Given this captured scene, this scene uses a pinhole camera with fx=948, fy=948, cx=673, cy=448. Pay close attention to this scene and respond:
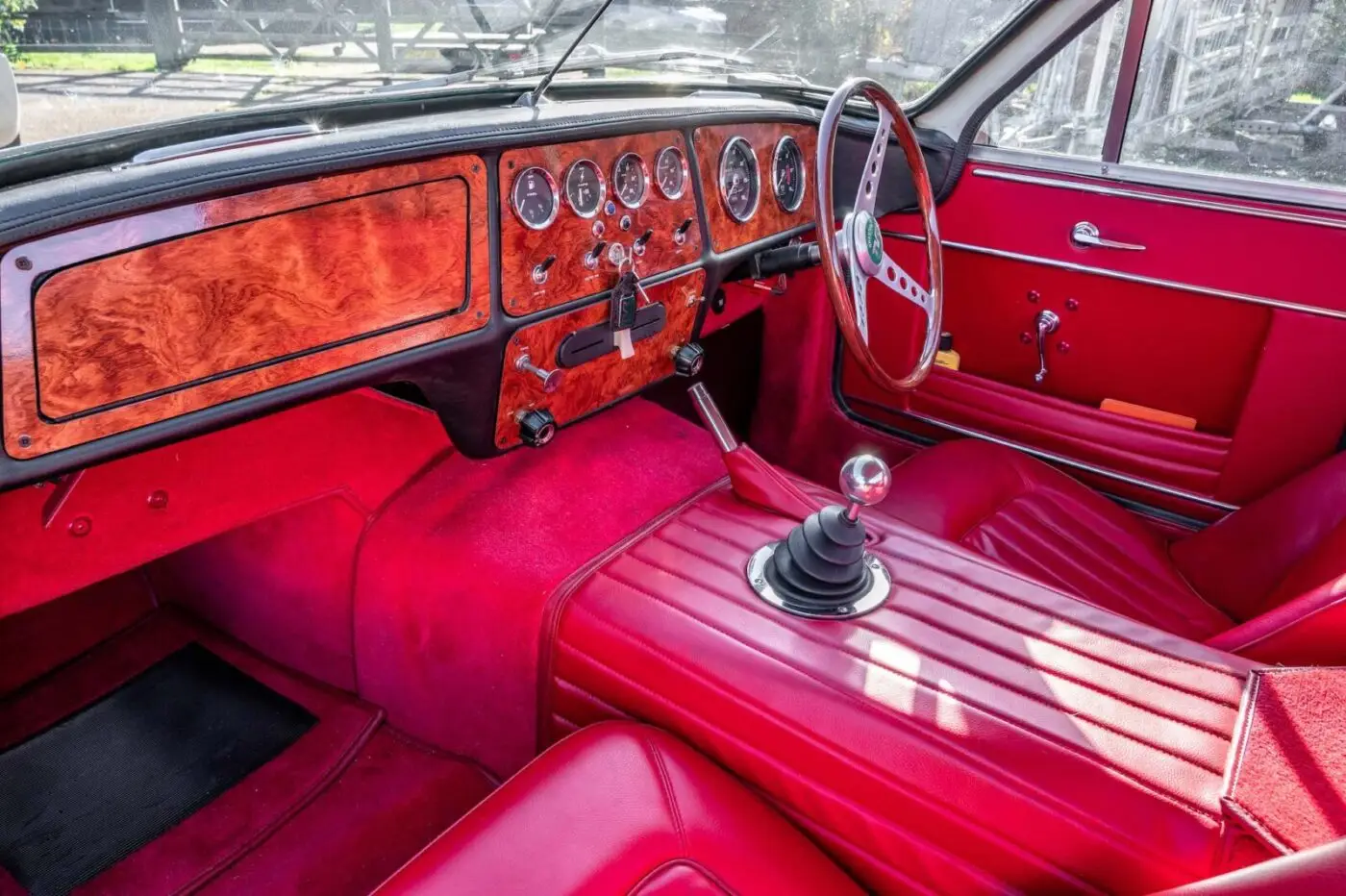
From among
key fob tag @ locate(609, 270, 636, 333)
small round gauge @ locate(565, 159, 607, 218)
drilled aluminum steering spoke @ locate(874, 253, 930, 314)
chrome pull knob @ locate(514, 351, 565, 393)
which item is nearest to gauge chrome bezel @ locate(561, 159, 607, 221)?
small round gauge @ locate(565, 159, 607, 218)

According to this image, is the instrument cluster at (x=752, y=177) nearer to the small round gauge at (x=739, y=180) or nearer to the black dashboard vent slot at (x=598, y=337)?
the small round gauge at (x=739, y=180)

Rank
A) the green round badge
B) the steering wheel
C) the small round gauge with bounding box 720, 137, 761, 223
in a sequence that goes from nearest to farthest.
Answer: the steering wheel < the green round badge < the small round gauge with bounding box 720, 137, 761, 223

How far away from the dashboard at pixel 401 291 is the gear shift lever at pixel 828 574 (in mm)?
576

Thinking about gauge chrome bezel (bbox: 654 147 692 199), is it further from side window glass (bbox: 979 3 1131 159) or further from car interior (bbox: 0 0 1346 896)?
side window glass (bbox: 979 3 1131 159)

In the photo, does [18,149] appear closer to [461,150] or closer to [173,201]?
[173,201]

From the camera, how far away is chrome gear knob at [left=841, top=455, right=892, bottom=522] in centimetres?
133

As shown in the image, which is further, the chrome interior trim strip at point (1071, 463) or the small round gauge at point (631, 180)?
the chrome interior trim strip at point (1071, 463)

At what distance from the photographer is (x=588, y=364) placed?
1.93 metres

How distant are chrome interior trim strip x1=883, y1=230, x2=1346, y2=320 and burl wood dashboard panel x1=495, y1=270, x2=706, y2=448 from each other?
777 mm

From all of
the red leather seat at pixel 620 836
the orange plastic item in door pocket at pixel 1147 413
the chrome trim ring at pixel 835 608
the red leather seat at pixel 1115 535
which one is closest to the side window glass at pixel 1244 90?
the orange plastic item in door pocket at pixel 1147 413

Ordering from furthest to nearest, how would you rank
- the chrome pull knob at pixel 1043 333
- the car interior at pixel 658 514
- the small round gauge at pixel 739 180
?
the chrome pull knob at pixel 1043 333 < the small round gauge at pixel 739 180 < the car interior at pixel 658 514

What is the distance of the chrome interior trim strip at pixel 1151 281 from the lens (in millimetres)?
1999

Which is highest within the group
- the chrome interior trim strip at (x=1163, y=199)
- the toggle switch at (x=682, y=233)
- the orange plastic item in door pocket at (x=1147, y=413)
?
the chrome interior trim strip at (x=1163, y=199)

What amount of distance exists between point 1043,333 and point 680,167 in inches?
41.5
